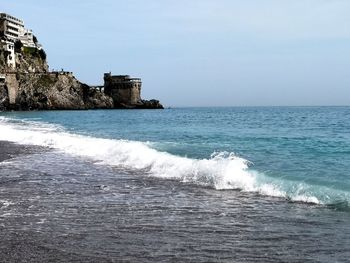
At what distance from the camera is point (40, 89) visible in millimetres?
116062

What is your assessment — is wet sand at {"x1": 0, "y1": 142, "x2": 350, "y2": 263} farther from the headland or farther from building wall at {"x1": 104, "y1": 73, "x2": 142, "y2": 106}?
building wall at {"x1": 104, "y1": 73, "x2": 142, "y2": 106}

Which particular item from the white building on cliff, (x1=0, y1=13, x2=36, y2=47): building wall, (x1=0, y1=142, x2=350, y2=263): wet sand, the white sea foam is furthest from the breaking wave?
(x1=0, y1=13, x2=36, y2=47): building wall

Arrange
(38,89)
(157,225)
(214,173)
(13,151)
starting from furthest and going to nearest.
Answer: (38,89), (13,151), (214,173), (157,225)

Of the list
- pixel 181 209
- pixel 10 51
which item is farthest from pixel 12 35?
pixel 181 209

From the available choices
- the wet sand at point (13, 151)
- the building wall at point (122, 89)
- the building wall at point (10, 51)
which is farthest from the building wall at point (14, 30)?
the wet sand at point (13, 151)

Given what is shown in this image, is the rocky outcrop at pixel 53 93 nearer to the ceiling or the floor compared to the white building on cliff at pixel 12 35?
nearer to the floor

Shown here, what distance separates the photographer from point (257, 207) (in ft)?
32.0

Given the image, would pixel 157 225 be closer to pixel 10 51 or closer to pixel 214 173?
pixel 214 173

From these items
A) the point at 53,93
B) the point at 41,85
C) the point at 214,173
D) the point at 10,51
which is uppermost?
the point at 10,51

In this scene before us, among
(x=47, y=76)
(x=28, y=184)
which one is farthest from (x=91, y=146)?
(x=47, y=76)

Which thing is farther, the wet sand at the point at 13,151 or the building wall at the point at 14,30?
the building wall at the point at 14,30

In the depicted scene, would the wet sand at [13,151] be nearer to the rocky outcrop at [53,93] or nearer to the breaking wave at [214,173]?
the breaking wave at [214,173]

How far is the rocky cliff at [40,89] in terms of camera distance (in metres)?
110

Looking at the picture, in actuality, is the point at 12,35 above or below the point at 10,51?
above
